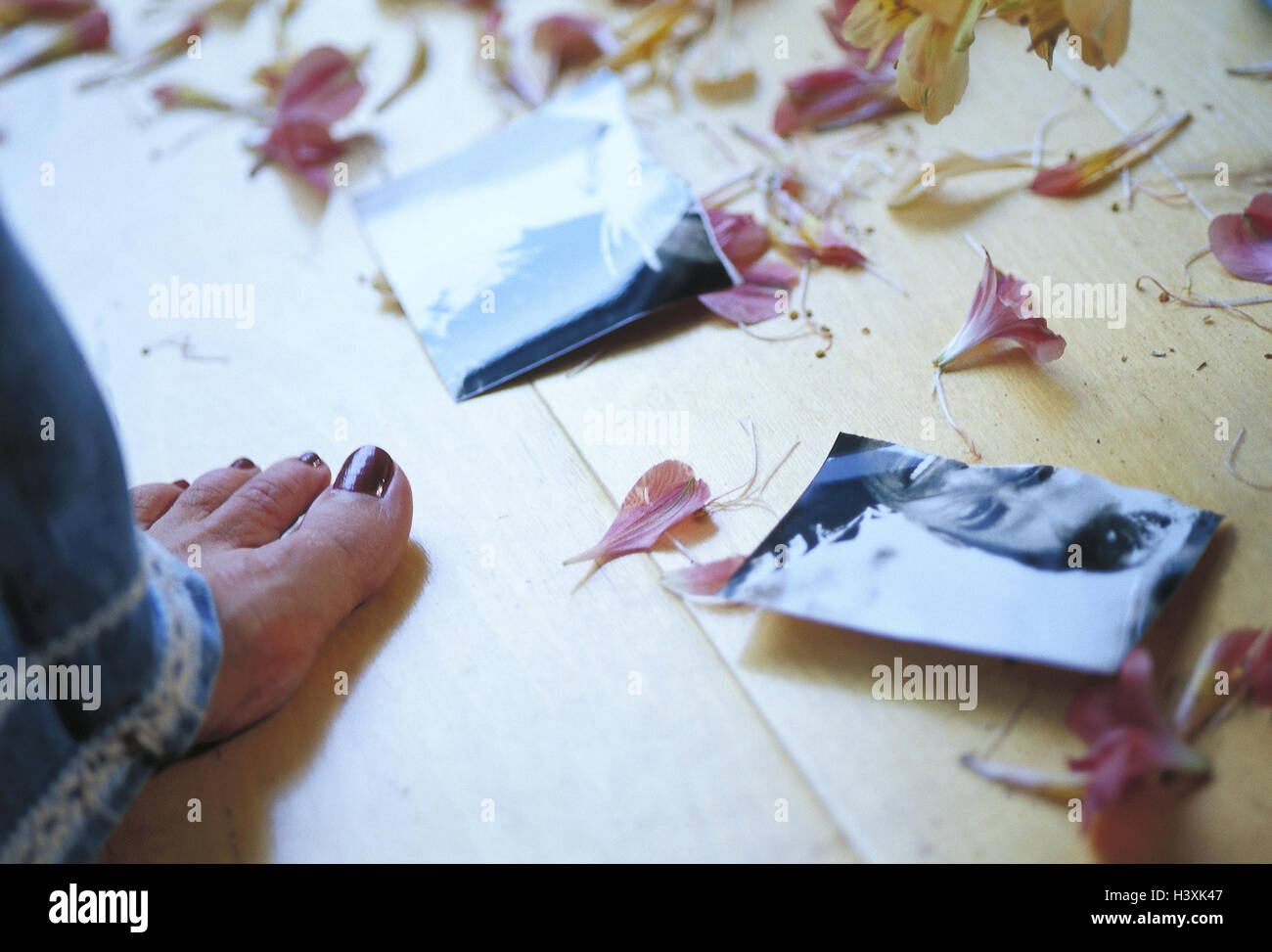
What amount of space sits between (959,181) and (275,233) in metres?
0.66

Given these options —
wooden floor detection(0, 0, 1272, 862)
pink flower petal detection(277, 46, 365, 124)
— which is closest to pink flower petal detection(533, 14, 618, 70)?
wooden floor detection(0, 0, 1272, 862)

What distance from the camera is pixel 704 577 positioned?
2.29ft

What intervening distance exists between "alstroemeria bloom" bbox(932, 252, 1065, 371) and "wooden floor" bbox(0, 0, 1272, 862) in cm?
2

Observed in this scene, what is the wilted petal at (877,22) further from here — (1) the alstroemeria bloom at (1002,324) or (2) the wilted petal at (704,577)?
(2) the wilted petal at (704,577)

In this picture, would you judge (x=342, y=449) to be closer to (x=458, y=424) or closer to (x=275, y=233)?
(x=458, y=424)

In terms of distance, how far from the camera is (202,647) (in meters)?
0.64

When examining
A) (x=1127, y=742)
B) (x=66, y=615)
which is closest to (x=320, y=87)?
(x=66, y=615)

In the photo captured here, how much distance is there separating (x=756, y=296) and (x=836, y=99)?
0.29m

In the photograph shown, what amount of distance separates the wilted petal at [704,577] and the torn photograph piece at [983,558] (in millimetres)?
20

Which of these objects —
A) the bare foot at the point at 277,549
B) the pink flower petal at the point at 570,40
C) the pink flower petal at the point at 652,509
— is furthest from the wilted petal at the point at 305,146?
the pink flower petal at the point at 652,509

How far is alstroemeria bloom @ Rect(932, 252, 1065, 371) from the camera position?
785 mm

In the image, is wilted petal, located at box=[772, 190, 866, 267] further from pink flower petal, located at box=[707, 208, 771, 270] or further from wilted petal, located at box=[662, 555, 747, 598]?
wilted petal, located at box=[662, 555, 747, 598]

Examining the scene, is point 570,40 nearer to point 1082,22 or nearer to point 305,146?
point 305,146

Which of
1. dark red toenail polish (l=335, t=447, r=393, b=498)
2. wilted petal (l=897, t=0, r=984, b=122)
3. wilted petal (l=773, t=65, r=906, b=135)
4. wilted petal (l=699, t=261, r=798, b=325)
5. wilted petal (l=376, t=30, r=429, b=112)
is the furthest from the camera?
wilted petal (l=376, t=30, r=429, b=112)
